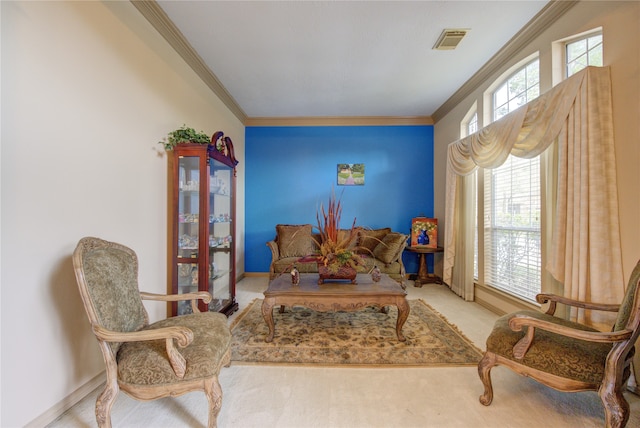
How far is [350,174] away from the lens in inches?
193

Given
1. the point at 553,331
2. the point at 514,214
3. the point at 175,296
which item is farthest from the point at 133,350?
the point at 514,214

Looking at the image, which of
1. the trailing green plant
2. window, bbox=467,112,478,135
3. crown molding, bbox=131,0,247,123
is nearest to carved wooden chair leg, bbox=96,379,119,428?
the trailing green plant

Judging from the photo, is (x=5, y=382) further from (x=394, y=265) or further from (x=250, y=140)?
(x=250, y=140)

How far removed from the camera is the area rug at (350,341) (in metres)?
2.12

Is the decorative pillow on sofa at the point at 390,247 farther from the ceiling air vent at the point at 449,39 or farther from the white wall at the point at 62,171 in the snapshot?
the white wall at the point at 62,171

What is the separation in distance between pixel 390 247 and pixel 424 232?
0.92 m

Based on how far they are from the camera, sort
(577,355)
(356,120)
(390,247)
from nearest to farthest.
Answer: (577,355)
(390,247)
(356,120)

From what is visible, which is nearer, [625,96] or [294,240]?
[625,96]

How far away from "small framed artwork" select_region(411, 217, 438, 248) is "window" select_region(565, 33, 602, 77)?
2.63m

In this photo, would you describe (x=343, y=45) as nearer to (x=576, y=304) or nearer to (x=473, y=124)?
(x=473, y=124)

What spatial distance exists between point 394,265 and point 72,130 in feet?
12.7

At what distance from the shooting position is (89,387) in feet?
5.63

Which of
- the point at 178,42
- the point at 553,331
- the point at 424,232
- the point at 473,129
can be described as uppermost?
the point at 178,42

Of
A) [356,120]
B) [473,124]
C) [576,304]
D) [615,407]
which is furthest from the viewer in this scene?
[356,120]
